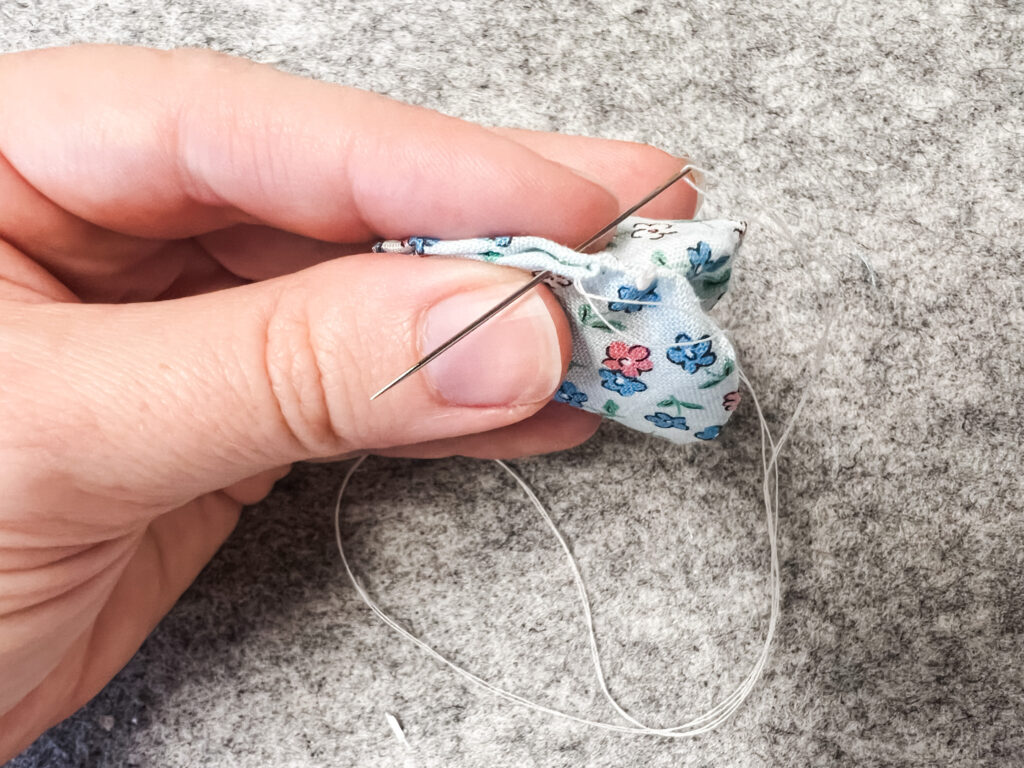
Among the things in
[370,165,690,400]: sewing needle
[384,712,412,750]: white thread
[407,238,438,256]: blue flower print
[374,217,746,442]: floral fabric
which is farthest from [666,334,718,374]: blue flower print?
[384,712,412,750]: white thread

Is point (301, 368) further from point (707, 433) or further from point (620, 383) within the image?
point (707, 433)

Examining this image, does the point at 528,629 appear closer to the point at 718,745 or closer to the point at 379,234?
the point at 718,745

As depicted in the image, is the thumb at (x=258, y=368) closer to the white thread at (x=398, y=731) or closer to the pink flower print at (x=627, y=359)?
the pink flower print at (x=627, y=359)

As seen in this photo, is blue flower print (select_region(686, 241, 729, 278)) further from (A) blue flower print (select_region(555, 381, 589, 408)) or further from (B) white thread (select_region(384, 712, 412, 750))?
(B) white thread (select_region(384, 712, 412, 750))

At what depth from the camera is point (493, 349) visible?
0.59 meters

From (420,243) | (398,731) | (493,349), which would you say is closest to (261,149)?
(420,243)

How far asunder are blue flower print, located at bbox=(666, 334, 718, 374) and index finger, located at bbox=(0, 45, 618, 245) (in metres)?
0.13

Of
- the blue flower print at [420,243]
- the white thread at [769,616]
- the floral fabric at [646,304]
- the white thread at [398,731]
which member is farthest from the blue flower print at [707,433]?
the white thread at [398,731]

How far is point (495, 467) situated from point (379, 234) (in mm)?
286

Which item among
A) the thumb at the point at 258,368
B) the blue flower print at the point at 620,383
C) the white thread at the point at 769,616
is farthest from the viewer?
the white thread at the point at 769,616

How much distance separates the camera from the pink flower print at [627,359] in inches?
24.2

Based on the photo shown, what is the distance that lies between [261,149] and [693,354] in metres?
0.40

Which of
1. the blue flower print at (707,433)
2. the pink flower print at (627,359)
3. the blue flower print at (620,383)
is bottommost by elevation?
the blue flower print at (707,433)

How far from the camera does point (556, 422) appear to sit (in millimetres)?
796
